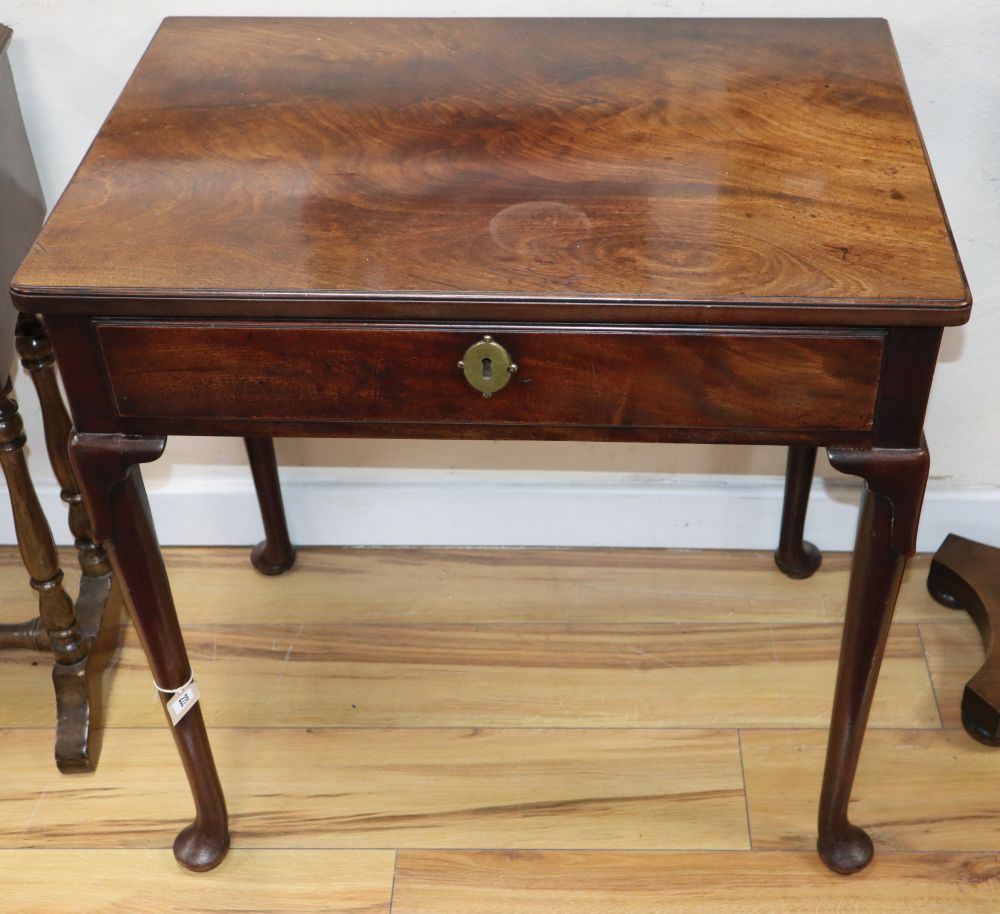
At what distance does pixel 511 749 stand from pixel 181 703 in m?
0.44

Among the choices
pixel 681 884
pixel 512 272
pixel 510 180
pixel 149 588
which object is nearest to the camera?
pixel 512 272

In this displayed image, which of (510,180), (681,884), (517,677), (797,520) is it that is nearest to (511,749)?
(517,677)

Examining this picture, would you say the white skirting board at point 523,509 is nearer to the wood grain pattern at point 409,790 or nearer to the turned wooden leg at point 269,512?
the turned wooden leg at point 269,512

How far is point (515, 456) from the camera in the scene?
5.81 feet

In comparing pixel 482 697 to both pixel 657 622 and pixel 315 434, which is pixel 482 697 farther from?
pixel 315 434

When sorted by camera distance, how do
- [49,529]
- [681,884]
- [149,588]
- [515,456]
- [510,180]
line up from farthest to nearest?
[515,456] → [49,529] → [681,884] → [149,588] → [510,180]

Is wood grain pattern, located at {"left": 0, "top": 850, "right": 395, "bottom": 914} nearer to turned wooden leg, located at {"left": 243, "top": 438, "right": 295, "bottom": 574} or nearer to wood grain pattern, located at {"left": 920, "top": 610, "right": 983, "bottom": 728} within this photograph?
turned wooden leg, located at {"left": 243, "top": 438, "right": 295, "bottom": 574}

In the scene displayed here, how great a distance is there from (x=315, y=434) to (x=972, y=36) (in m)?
0.87

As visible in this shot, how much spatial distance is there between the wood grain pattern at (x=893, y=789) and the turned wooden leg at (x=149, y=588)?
0.61m

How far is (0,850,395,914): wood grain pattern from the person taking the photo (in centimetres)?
142

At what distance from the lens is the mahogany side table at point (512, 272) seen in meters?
1.02

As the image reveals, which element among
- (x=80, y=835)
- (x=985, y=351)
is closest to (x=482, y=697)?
(x=80, y=835)

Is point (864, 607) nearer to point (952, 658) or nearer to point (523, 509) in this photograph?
point (952, 658)

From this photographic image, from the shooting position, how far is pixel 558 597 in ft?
5.84
